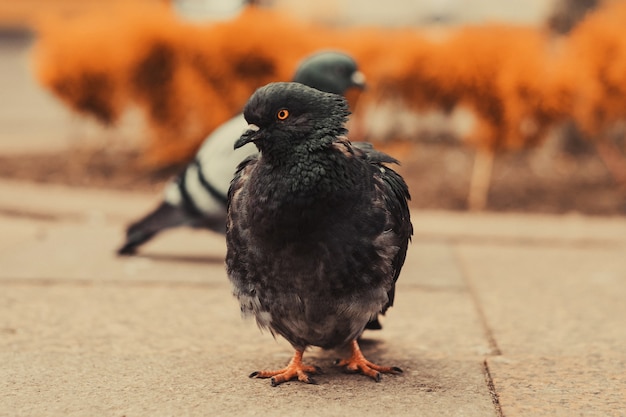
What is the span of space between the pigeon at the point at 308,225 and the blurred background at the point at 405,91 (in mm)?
4024

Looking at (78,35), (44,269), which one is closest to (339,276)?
(44,269)

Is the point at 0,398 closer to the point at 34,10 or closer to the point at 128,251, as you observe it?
the point at 128,251

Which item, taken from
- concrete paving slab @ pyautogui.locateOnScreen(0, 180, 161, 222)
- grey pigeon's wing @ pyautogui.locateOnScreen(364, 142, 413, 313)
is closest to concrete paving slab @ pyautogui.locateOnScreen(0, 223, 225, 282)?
concrete paving slab @ pyautogui.locateOnScreen(0, 180, 161, 222)

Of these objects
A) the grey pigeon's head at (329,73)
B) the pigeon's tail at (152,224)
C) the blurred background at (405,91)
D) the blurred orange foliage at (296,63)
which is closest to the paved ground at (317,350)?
the pigeon's tail at (152,224)

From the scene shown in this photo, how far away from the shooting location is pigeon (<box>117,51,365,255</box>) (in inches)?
192

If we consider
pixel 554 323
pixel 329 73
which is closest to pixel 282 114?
pixel 554 323

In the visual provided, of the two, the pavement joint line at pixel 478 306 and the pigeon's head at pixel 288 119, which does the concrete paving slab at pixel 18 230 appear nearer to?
the pavement joint line at pixel 478 306

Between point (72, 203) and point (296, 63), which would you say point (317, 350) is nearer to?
point (72, 203)

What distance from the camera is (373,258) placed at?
314cm

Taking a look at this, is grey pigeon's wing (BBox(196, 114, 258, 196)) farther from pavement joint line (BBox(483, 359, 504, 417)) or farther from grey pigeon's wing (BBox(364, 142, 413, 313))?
pavement joint line (BBox(483, 359, 504, 417))

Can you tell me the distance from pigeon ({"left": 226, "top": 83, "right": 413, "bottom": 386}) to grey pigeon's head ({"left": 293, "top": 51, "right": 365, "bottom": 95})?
1926mm

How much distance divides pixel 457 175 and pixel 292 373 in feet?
17.7

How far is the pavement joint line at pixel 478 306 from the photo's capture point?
392 cm

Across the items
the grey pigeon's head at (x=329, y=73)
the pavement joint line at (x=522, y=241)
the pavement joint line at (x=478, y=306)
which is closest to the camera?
the pavement joint line at (x=478, y=306)
